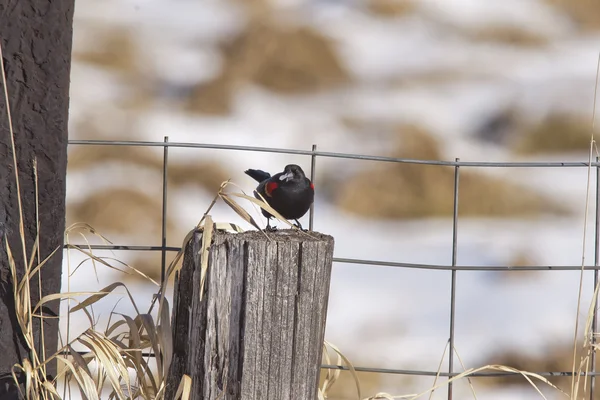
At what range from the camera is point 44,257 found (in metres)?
0.97

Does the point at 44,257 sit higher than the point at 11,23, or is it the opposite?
the point at 11,23

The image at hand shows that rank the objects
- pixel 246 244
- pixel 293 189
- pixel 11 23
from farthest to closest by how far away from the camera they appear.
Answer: pixel 293 189
pixel 11 23
pixel 246 244

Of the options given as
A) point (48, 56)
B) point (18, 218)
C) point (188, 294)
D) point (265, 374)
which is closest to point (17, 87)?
point (48, 56)

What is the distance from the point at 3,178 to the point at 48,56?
0.63 ft

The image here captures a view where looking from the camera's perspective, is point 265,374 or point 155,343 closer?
point 265,374

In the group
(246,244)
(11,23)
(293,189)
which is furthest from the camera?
(293,189)

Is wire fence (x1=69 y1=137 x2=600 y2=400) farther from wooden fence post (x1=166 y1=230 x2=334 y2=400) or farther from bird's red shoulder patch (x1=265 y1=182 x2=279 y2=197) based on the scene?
wooden fence post (x1=166 y1=230 x2=334 y2=400)

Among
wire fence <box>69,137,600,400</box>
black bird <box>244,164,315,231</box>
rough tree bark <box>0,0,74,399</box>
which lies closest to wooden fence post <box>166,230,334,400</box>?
black bird <box>244,164,315,231</box>

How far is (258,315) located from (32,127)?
45 centimetres

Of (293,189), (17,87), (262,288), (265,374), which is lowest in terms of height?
(265,374)

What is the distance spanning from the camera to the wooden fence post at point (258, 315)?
2.61ft

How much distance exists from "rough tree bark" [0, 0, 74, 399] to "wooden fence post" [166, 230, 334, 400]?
29 centimetres

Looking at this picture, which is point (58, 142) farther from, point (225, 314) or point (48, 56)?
point (225, 314)

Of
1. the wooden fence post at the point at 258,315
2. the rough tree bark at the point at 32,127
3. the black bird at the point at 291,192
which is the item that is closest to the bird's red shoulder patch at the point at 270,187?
the black bird at the point at 291,192
